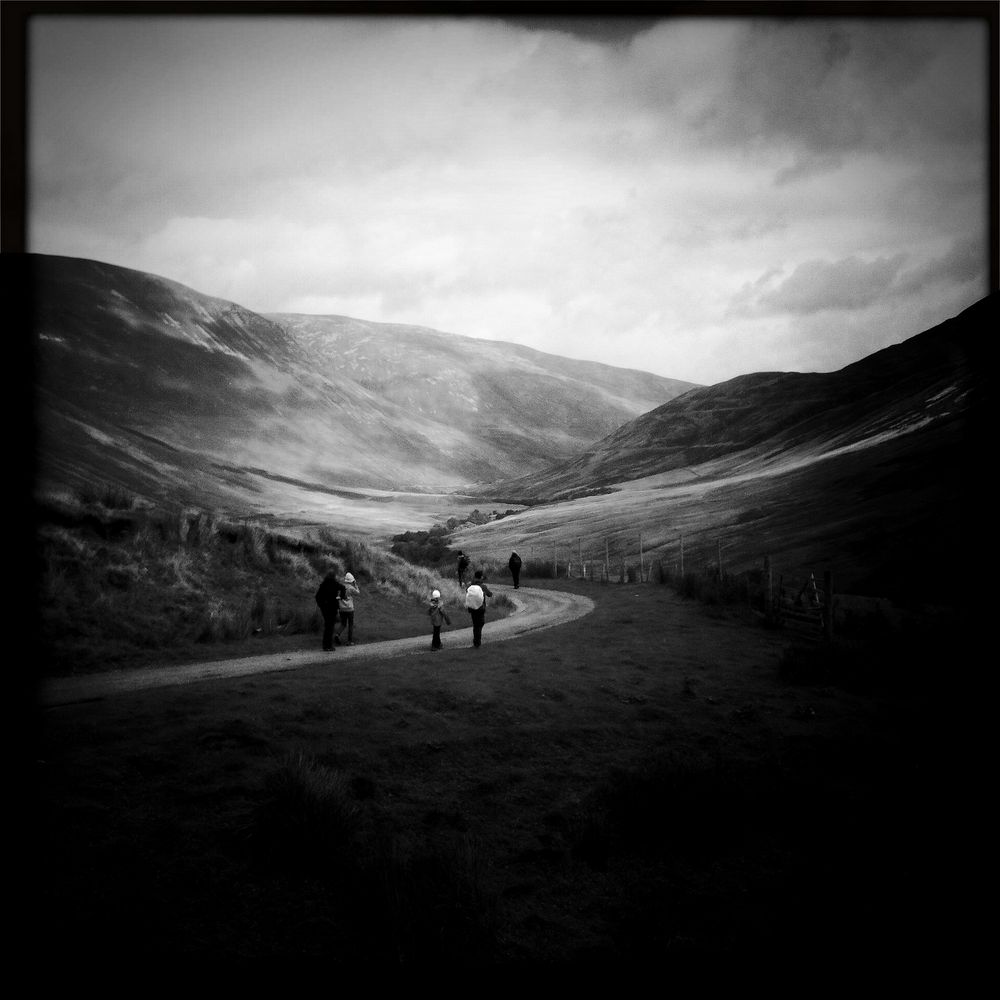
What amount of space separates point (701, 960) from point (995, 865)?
3.29 meters

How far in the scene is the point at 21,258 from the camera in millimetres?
3715

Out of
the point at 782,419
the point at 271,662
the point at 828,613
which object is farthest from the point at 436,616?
the point at 782,419

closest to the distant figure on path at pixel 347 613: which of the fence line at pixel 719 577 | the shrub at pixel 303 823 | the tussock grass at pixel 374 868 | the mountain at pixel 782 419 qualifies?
the tussock grass at pixel 374 868

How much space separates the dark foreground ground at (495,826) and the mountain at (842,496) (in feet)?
11.4

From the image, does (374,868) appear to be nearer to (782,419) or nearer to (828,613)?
(828,613)

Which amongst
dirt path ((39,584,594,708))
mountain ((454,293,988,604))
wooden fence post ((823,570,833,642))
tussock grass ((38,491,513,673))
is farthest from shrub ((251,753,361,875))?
wooden fence post ((823,570,833,642))

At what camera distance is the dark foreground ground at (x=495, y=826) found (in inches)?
189

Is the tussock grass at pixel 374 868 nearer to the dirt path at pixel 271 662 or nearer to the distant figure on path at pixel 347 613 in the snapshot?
the dirt path at pixel 271 662

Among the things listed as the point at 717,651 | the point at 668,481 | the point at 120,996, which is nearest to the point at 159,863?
the point at 120,996

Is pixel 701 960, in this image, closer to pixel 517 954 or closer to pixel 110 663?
pixel 517 954

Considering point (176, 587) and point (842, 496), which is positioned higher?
point (842, 496)

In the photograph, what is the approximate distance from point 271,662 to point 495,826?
9.09m

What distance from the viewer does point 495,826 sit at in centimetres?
730

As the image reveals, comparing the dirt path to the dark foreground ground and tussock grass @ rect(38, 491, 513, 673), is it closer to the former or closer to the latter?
the dark foreground ground
